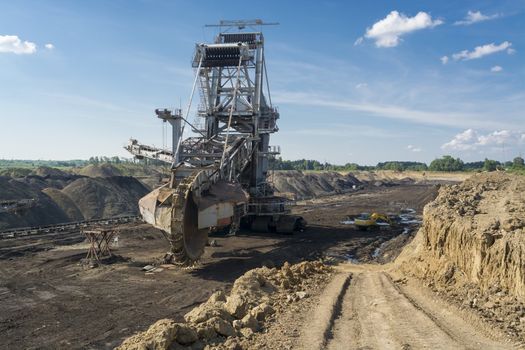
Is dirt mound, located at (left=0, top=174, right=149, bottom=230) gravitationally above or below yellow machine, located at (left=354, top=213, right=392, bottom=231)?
above

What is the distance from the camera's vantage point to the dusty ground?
11.8 meters

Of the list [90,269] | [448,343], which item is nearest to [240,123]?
[90,269]

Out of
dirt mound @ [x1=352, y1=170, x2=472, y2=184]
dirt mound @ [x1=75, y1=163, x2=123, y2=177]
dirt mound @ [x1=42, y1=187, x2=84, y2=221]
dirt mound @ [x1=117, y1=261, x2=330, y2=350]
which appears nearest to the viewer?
dirt mound @ [x1=117, y1=261, x2=330, y2=350]

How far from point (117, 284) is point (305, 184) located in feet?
216

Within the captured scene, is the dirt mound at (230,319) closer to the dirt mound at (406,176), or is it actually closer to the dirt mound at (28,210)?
the dirt mound at (28,210)

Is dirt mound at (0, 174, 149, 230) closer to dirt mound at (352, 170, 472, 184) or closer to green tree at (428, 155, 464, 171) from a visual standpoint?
dirt mound at (352, 170, 472, 184)

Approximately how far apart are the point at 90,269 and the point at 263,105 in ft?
62.1

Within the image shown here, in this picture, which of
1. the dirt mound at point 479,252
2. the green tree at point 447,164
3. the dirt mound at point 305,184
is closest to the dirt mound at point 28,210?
the dirt mound at point 479,252

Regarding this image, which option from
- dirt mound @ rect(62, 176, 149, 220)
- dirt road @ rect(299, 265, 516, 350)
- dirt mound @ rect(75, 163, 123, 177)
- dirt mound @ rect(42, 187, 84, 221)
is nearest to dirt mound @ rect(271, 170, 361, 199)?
dirt mound @ rect(62, 176, 149, 220)

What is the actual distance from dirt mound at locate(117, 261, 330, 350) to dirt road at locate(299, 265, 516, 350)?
1200 mm

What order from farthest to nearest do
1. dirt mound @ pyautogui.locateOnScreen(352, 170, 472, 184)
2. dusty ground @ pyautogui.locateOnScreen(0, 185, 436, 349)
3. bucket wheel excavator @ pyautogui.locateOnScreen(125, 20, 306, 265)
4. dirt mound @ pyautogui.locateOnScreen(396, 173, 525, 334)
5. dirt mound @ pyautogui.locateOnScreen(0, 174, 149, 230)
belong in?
dirt mound @ pyautogui.locateOnScreen(352, 170, 472, 184), dirt mound @ pyautogui.locateOnScreen(0, 174, 149, 230), bucket wheel excavator @ pyautogui.locateOnScreen(125, 20, 306, 265), dusty ground @ pyautogui.locateOnScreen(0, 185, 436, 349), dirt mound @ pyautogui.locateOnScreen(396, 173, 525, 334)

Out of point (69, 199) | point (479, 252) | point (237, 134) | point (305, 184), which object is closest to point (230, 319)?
point (479, 252)

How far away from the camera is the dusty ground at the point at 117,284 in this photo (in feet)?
38.7

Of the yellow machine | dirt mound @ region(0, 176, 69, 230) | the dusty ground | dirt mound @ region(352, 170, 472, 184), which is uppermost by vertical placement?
dirt mound @ region(352, 170, 472, 184)
